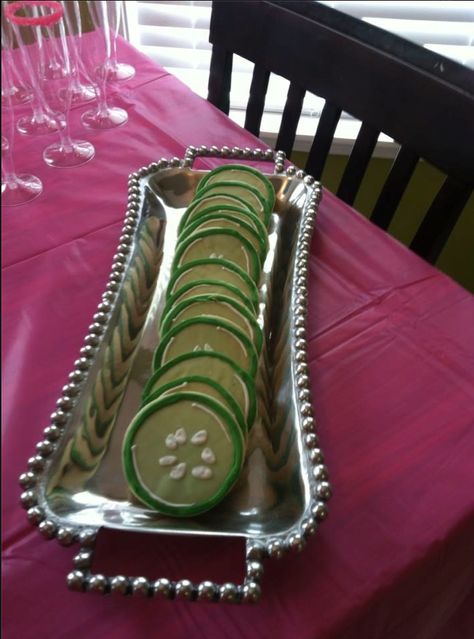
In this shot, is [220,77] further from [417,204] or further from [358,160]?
[417,204]

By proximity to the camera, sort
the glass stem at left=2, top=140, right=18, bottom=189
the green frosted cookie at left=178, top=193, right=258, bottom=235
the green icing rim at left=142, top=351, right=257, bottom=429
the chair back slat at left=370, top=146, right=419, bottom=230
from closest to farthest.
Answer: the glass stem at left=2, top=140, right=18, bottom=189 → the green icing rim at left=142, top=351, right=257, bottom=429 → the green frosted cookie at left=178, top=193, right=258, bottom=235 → the chair back slat at left=370, top=146, right=419, bottom=230

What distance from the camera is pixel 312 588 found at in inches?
17.9

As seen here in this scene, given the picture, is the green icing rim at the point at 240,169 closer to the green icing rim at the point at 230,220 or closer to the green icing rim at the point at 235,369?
the green icing rim at the point at 230,220

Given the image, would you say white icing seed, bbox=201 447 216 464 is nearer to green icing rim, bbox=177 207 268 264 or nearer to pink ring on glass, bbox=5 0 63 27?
green icing rim, bbox=177 207 268 264

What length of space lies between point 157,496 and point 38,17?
635 mm

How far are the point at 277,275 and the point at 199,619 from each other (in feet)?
1.30

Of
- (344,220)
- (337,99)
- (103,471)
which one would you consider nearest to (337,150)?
(337,99)

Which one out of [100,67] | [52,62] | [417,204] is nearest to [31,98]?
[52,62]

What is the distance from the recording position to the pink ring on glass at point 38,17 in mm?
711

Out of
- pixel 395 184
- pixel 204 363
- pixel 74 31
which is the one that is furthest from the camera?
pixel 395 184

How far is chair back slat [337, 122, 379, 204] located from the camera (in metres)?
0.99

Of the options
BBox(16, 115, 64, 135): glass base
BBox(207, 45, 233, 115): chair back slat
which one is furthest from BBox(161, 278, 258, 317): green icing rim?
BBox(207, 45, 233, 115): chair back slat

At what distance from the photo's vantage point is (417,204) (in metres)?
1.63

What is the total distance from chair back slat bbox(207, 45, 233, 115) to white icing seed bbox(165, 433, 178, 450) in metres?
0.88
